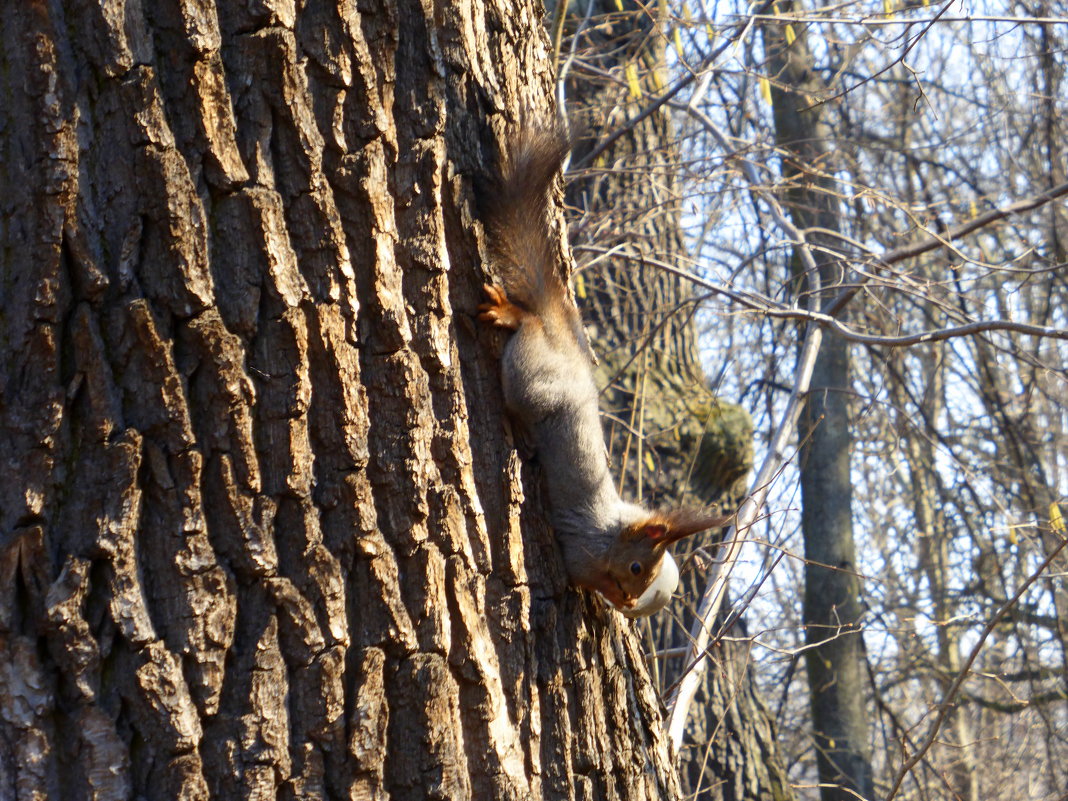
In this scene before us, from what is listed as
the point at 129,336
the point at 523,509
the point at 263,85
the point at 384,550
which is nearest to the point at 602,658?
the point at 523,509

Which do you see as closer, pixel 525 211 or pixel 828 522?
pixel 525 211

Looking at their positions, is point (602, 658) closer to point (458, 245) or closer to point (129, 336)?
point (458, 245)

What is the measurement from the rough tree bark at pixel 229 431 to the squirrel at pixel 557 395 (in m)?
0.23

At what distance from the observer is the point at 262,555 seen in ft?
4.73

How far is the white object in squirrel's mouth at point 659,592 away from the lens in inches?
95.3

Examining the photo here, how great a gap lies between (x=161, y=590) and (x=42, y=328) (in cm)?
40

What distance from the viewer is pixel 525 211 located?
6.24ft

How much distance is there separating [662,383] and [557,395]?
7.62 feet

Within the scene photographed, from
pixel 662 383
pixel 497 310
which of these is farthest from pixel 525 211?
pixel 662 383

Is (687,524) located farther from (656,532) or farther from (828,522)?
(828,522)

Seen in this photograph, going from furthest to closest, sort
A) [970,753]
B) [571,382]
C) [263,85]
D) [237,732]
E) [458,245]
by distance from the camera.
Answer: [970,753] → [571,382] → [458,245] → [263,85] → [237,732]

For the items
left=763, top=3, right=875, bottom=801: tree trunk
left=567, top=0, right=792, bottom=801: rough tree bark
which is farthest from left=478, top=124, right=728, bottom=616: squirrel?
left=763, top=3, right=875, bottom=801: tree trunk

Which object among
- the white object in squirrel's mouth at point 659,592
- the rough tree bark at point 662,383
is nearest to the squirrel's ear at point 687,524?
the white object in squirrel's mouth at point 659,592

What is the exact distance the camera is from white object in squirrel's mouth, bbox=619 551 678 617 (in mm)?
2422
